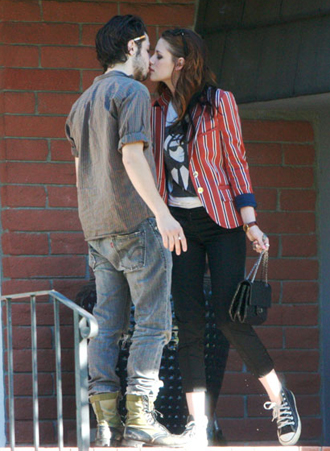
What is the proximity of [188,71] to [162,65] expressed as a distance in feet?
0.41

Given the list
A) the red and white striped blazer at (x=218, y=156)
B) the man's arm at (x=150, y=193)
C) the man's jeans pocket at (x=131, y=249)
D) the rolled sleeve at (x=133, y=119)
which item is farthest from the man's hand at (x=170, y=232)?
the red and white striped blazer at (x=218, y=156)

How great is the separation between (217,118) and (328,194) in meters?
1.76

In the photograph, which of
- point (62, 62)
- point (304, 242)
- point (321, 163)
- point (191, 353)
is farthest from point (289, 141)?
point (191, 353)

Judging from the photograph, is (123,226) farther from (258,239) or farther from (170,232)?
(258,239)

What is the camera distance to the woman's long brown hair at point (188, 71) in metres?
4.16

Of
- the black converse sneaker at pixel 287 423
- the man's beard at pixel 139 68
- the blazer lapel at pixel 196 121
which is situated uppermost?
the man's beard at pixel 139 68

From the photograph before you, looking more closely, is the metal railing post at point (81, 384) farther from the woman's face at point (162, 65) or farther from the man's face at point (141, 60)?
the woman's face at point (162, 65)

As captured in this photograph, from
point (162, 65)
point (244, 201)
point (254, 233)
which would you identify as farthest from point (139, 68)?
point (254, 233)

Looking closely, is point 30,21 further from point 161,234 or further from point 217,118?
point 161,234

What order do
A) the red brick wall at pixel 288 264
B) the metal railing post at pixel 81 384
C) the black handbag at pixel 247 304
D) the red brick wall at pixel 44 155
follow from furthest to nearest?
the red brick wall at pixel 288 264
the red brick wall at pixel 44 155
the black handbag at pixel 247 304
the metal railing post at pixel 81 384

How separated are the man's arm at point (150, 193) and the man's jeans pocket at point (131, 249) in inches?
6.5

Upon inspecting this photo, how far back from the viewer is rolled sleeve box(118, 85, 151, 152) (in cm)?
368

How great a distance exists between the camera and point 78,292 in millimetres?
5156

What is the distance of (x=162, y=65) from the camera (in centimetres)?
419
